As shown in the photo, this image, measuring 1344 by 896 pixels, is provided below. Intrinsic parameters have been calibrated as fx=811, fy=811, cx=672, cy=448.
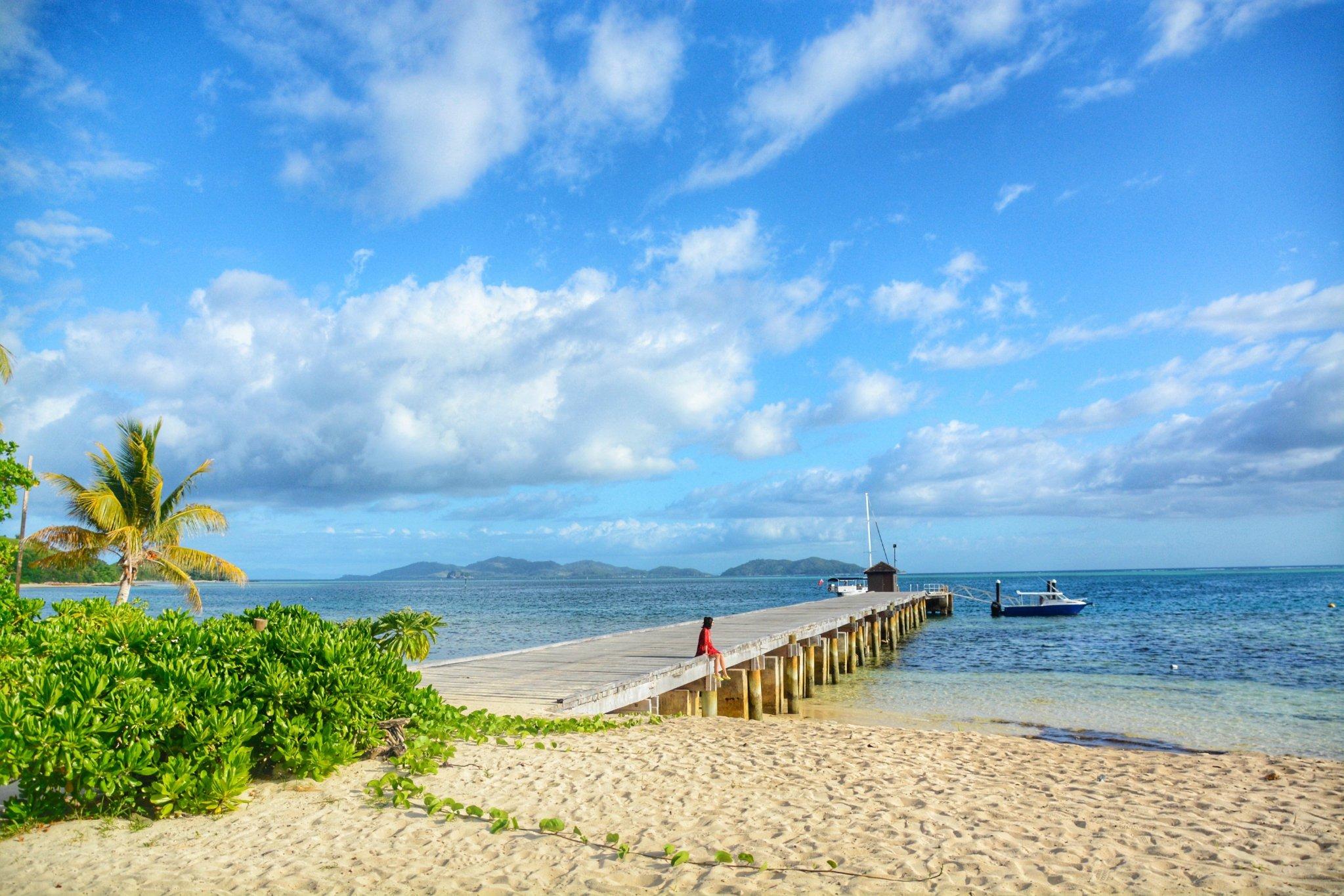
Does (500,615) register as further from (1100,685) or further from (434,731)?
(434,731)

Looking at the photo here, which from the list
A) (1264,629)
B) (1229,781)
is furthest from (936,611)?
(1229,781)

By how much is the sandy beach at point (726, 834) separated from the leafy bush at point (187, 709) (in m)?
0.24

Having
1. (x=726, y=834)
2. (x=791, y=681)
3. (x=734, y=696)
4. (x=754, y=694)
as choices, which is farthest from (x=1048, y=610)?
(x=726, y=834)

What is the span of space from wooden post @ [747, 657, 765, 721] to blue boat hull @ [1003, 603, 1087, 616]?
32921mm

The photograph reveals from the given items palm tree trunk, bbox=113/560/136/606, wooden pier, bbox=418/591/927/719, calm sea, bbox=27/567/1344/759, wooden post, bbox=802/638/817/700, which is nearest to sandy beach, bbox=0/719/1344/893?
wooden pier, bbox=418/591/927/719

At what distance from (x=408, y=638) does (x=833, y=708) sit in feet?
35.3

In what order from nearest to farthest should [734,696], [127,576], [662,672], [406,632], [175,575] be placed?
[406,632]
[662,672]
[734,696]
[127,576]
[175,575]

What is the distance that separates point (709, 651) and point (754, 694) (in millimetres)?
2506

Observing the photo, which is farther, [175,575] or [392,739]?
[175,575]

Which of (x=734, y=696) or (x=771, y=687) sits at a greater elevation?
(x=734, y=696)

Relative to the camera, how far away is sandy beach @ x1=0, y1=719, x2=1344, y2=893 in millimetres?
5168

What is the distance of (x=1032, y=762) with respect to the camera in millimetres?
9438

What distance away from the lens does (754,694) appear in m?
15.5

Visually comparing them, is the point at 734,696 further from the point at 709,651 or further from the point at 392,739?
the point at 392,739
